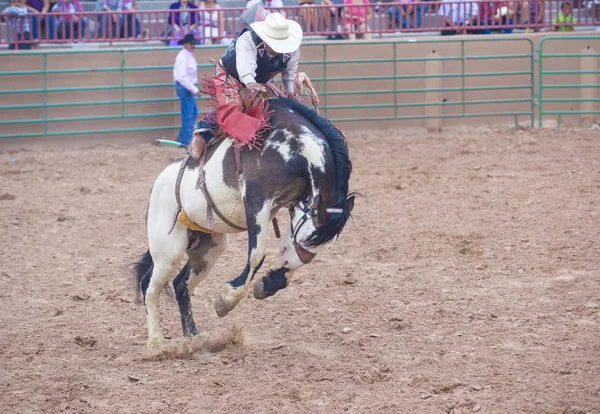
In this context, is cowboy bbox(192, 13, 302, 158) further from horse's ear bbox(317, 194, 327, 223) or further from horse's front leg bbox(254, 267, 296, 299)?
horse's front leg bbox(254, 267, 296, 299)

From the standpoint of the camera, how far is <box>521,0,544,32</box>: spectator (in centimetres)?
1392

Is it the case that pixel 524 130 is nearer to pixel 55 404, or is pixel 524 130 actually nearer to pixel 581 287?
pixel 581 287

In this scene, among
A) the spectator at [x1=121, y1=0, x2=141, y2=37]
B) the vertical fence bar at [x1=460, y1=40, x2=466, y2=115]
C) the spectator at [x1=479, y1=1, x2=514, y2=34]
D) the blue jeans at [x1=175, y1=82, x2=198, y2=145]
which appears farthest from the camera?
the spectator at [x1=479, y1=1, x2=514, y2=34]

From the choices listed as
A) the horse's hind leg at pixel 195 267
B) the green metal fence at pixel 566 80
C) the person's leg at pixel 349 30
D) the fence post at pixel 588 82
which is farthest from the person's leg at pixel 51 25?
the horse's hind leg at pixel 195 267

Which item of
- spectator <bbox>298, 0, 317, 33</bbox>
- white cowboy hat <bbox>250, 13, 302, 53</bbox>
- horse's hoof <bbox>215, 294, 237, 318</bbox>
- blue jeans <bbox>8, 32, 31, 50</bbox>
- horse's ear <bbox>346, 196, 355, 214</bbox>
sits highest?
spectator <bbox>298, 0, 317, 33</bbox>

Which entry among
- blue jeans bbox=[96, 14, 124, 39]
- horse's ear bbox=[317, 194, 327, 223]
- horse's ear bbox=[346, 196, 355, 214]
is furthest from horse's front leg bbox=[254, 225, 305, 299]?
blue jeans bbox=[96, 14, 124, 39]

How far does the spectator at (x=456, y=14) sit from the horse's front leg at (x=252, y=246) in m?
9.73

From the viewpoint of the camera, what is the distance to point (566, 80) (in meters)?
13.6

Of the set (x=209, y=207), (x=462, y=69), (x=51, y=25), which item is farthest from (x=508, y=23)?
(x=209, y=207)

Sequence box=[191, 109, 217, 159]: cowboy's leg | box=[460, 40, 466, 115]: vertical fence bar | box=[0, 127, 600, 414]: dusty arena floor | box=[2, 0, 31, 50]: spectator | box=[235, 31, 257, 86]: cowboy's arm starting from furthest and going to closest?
box=[460, 40, 466, 115]: vertical fence bar, box=[2, 0, 31, 50]: spectator, box=[191, 109, 217, 159]: cowboy's leg, box=[235, 31, 257, 86]: cowboy's arm, box=[0, 127, 600, 414]: dusty arena floor

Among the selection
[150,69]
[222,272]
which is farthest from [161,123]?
[222,272]

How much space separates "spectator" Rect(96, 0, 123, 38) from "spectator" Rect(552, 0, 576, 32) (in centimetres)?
694

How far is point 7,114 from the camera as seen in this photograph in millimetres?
12812

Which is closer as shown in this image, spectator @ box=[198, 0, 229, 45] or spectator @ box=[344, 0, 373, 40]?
spectator @ box=[198, 0, 229, 45]
